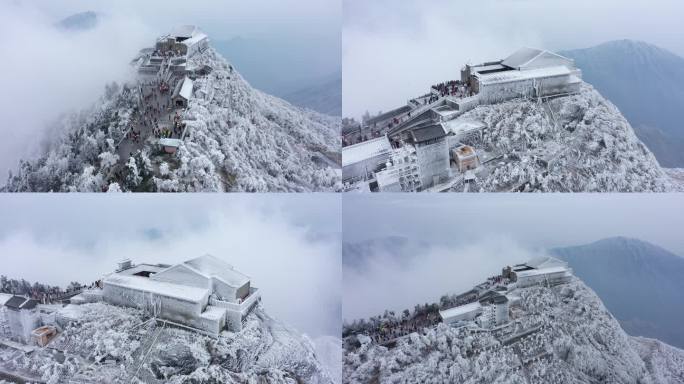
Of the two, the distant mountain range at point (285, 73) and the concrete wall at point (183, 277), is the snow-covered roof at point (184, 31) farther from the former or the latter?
the concrete wall at point (183, 277)

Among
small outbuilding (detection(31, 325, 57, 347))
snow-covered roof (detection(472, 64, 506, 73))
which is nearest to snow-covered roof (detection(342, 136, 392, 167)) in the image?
snow-covered roof (detection(472, 64, 506, 73))

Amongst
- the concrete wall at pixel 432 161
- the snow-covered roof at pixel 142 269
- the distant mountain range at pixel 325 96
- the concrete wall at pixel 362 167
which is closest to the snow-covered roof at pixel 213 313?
the snow-covered roof at pixel 142 269

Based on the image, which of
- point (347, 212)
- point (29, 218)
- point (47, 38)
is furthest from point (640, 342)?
point (47, 38)

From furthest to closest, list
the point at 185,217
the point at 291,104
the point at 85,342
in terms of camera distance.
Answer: the point at 291,104 → the point at 185,217 → the point at 85,342

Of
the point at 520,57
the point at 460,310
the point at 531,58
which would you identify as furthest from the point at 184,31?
the point at 460,310

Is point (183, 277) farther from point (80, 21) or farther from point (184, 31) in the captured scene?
point (80, 21)

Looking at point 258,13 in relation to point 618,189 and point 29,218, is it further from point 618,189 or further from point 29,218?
point 618,189
